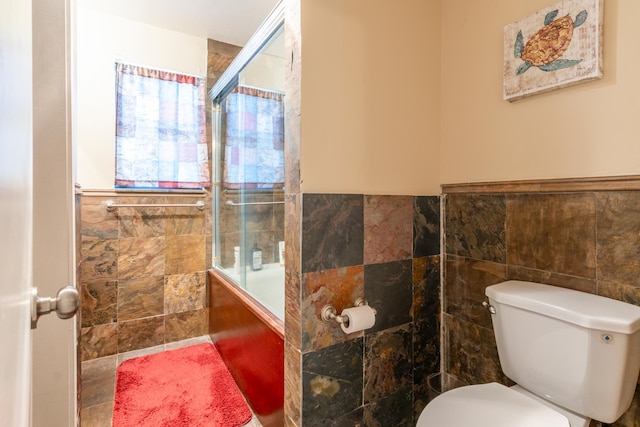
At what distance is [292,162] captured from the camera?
1.14m

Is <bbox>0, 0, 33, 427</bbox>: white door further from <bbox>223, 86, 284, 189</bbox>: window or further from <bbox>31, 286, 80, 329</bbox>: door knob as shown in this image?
<bbox>223, 86, 284, 189</bbox>: window

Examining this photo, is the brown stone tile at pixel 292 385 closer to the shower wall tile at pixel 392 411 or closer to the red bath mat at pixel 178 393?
the shower wall tile at pixel 392 411

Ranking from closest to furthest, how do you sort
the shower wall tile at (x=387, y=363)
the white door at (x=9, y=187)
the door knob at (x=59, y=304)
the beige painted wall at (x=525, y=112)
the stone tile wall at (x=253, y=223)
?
1. the white door at (x=9, y=187)
2. the door knob at (x=59, y=304)
3. the beige painted wall at (x=525, y=112)
4. the shower wall tile at (x=387, y=363)
5. the stone tile wall at (x=253, y=223)

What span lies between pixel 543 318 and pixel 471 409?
365mm

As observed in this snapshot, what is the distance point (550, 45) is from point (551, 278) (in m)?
0.83

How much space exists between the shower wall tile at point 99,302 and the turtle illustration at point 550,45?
8.73 ft

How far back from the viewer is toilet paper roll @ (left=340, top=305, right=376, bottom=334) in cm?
110

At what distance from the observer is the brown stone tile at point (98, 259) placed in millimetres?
2088

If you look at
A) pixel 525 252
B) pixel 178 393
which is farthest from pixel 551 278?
pixel 178 393

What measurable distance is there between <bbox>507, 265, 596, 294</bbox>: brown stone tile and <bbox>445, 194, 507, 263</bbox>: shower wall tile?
64mm

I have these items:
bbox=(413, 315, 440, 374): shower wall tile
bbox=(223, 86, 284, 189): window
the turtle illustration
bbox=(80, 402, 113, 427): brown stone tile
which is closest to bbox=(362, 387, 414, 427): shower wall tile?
bbox=(413, 315, 440, 374): shower wall tile

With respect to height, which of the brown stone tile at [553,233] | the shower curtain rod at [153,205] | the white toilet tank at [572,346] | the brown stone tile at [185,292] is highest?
the shower curtain rod at [153,205]

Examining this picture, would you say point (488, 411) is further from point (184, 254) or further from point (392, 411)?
point (184, 254)

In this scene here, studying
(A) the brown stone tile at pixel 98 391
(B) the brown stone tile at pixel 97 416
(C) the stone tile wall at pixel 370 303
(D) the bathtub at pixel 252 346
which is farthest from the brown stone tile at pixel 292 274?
(A) the brown stone tile at pixel 98 391
